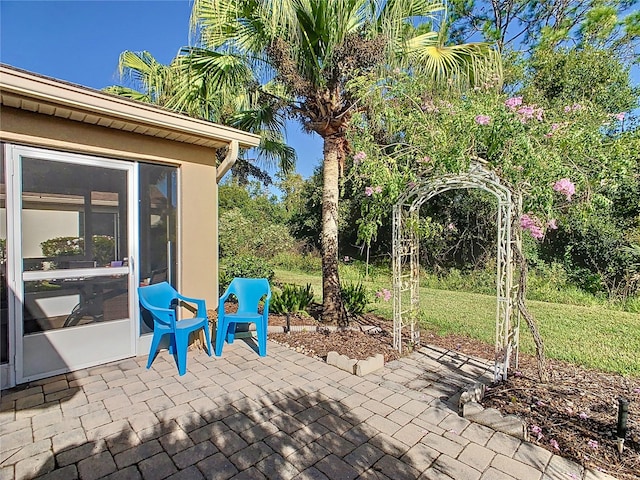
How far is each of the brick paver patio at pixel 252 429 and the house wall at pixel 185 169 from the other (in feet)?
4.04

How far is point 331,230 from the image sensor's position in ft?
18.0

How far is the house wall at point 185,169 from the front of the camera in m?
3.59

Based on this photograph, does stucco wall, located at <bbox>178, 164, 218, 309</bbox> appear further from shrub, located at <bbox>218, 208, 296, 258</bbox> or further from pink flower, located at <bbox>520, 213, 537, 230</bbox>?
shrub, located at <bbox>218, 208, 296, 258</bbox>

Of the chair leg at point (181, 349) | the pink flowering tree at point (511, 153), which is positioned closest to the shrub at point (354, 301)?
the pink flowering tree at point (511, 153)

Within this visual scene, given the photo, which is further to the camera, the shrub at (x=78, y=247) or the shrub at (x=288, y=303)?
the shrub at (x=288, y=303)

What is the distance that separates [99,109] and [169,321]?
7.46ft

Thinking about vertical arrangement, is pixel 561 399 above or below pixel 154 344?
below

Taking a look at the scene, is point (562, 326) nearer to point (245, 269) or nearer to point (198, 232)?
point (245, 269)

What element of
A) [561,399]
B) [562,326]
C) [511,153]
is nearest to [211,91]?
[511,153]

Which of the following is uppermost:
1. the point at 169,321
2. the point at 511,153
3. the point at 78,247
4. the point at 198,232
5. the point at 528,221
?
the point at 511,153

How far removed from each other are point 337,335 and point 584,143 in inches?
151

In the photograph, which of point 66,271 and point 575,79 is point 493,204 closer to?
point 575,79

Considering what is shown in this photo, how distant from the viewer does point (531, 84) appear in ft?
33.7

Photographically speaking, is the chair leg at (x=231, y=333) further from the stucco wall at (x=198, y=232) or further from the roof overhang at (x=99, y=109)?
the roof overhang at (x=99, y=109)
